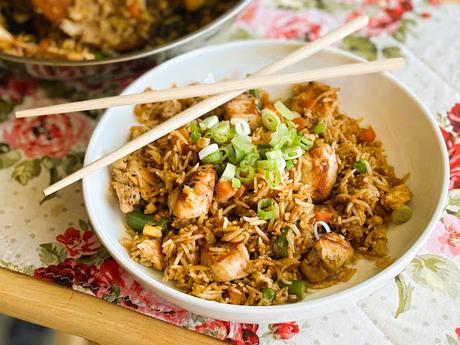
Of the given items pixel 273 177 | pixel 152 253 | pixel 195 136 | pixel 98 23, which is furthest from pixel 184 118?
pixel 98 23

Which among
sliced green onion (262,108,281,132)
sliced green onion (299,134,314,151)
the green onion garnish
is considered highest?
the green onion garnish

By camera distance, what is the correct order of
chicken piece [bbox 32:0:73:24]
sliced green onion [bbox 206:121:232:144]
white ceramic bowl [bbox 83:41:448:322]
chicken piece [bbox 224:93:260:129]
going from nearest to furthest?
1. white ceramic bowl [bbox 83:41:448:322]
2. sliced green onion [bbox 206:121:232:144]
3. chicken piece [bbox 224:93:260:129]
4. chicken piece [bbox 32:0:73:24]

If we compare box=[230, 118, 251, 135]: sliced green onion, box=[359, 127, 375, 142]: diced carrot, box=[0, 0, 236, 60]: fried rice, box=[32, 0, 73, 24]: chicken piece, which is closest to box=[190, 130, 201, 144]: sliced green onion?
box=[230, 118, 251, 135]: sliced green onion

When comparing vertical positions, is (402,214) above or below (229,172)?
below

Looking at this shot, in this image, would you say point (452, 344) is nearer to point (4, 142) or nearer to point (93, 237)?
point (93, 237)

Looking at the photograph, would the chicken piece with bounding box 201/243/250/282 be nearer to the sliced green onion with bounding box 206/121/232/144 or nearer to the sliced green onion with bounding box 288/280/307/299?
the sliced green onion with bounding box 288/280/307/299

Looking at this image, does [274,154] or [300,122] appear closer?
[274,154]

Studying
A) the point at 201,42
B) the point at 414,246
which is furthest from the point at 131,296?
the point at 201,42

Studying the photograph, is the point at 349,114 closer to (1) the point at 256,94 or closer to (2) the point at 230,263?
(1) the point at 256,94
